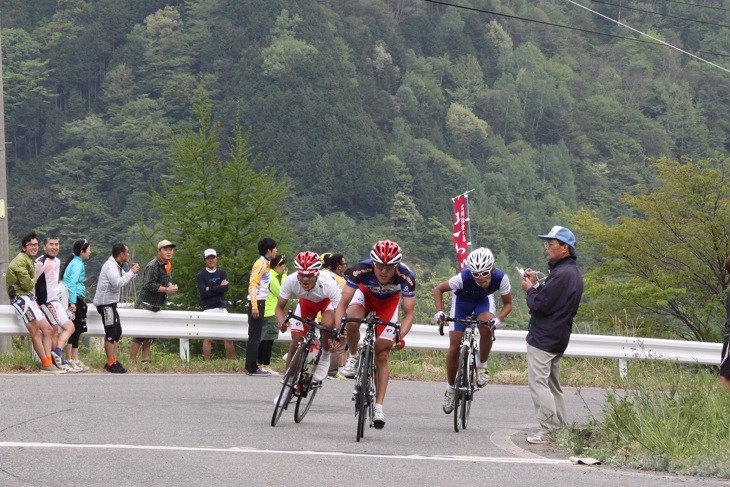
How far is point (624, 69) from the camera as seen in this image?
→ 184375 millimetres

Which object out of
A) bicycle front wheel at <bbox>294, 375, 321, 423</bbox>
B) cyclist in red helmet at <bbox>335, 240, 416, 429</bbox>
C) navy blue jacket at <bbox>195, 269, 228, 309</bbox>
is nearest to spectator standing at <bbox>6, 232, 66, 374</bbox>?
navy blue jacket at <bbox>195, 269, 228, 309</bbox>

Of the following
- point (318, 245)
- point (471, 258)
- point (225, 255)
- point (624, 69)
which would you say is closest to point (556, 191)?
point (624, 69)

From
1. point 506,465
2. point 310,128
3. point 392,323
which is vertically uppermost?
point 310,128

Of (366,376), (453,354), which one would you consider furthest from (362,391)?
(453,354)

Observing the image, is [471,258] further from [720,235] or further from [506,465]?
[720,235]

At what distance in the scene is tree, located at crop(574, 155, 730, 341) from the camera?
A: 115 feet

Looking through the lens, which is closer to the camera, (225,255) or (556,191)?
(225,255)

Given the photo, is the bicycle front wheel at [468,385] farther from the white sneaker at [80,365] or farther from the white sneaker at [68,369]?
the white sneaker at [80,365]

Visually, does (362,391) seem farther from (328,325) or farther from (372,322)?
(328,325)

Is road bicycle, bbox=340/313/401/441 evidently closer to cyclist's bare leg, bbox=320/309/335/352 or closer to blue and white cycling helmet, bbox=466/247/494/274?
cyclist's bare leg, bbox=320/309/335/352

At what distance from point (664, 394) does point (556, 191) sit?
153 meters

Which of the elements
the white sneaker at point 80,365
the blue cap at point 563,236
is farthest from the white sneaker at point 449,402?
the white sneaker at point 80,365

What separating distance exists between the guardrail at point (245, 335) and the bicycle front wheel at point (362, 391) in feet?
20.6

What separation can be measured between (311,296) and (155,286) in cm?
577
